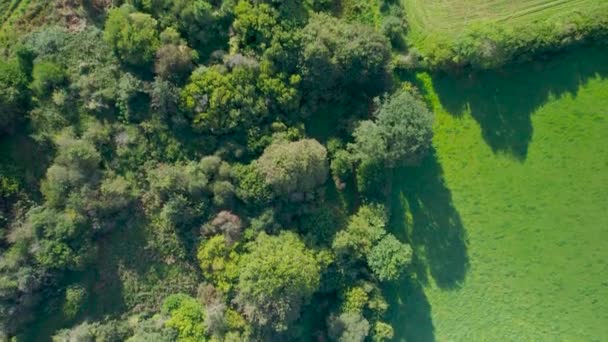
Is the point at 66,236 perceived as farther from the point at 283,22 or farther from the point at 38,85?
the point at 283,22

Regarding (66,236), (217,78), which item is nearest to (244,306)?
(66,236)

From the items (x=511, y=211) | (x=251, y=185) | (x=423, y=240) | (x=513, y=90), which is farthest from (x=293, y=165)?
(x=513, y=90)

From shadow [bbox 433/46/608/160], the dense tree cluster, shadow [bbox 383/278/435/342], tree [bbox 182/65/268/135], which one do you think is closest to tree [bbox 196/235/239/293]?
the dense tree cluster

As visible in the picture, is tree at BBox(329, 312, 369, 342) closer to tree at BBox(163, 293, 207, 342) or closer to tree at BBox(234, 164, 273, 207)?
tree at BBox(163, 293, 207, 342)

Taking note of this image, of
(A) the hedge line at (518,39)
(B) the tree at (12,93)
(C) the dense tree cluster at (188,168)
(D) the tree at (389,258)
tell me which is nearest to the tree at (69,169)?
(C) the dense tree cluster at (188,168)

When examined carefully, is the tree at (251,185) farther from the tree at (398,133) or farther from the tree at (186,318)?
the tree at (186,318)

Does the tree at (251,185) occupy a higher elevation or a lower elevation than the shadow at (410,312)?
higher

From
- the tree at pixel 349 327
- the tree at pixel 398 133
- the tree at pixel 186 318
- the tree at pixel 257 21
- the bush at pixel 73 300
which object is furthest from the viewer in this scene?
the tree at pixel 349 327
